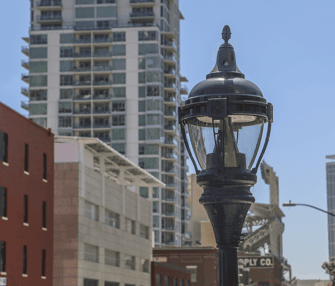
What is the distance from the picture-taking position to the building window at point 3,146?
1919 inches

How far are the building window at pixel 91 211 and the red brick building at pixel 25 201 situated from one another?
28.9 feet

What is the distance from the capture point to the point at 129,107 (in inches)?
5394

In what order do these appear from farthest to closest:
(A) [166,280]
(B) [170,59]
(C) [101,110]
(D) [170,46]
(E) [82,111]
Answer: (B) [170,59] < (D) [170,46] < (C) [101,110] < (E) [82,111] < (A) [166,280]

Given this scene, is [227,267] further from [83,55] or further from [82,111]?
[83,55]

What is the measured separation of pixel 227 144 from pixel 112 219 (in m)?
66.3

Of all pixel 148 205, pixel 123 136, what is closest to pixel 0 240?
pixel 148 205

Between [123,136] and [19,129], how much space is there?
85681 mm

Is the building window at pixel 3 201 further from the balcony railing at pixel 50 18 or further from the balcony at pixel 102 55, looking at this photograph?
the balcony railing at pixel 50 18

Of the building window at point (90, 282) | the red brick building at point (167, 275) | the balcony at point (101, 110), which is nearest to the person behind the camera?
the building window at point (90, 282)

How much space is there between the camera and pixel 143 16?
452 feet

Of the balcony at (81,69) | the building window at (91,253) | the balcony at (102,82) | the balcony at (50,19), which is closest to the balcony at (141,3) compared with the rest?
the balcony at (50,19)

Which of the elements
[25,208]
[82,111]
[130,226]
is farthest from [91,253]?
[82,111]

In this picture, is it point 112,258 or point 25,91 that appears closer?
point 112,258

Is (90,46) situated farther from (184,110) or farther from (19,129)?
(184,110)
